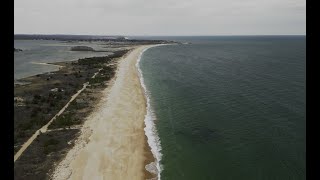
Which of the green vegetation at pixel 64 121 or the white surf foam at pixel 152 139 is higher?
the green vegetation at pixel 64 121

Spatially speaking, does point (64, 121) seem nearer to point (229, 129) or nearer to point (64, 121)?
point (64, 121)

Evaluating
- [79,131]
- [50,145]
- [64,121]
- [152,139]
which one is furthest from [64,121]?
[152,139]

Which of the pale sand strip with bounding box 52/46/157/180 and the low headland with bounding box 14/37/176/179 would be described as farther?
the low headland with bounding box 14/37/176/179

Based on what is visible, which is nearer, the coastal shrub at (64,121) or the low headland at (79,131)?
the low headland at (79,131)

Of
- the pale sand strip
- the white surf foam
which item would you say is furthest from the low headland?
the white surf foam

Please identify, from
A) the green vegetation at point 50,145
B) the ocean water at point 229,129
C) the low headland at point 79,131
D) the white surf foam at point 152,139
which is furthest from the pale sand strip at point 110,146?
the ocean water at point 229,129

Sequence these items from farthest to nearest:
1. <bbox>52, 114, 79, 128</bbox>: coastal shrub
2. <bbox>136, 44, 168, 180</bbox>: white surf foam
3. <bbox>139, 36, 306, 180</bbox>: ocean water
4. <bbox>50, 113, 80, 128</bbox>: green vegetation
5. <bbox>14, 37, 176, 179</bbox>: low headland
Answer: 1. <bbox>52, 114, 79, 128</bbox>: coastal shrub
2. <bbox>50, 113, 80, 128</bbox>: green vegetation
3. <bbox>139, 36, 306, 180</bbox>: ocean water
4. <bbox>136, 44, 168, 180</bbox>: white surf foam
5. <bbox>14, 37, 176, 179</bbox>: low headland

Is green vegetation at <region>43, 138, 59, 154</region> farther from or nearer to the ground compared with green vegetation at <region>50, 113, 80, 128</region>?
nearer to the ground

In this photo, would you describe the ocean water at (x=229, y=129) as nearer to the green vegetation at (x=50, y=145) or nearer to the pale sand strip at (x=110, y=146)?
the pale sand strip at (x=110, y=146)

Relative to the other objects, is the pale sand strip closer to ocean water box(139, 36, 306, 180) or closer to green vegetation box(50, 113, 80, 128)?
green vegetation box(50, 113, 80, 128)

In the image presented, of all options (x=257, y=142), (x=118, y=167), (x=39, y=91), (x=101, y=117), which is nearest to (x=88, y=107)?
(x=101, y=117)
